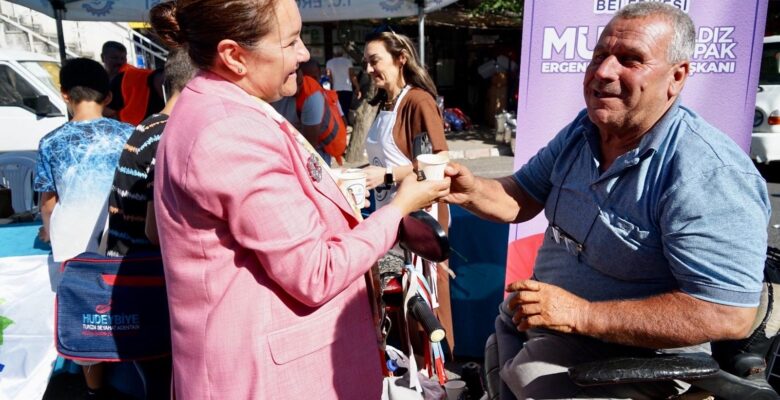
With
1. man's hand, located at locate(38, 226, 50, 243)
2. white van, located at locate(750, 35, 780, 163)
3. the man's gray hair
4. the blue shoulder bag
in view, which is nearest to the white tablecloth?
man's hand, located at locate(38, 226, 50, 243)

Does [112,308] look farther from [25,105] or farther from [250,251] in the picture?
[25,105]

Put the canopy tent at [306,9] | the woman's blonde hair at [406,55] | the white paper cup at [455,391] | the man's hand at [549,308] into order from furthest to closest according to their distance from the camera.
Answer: the canopy tent at [306,9] < the woman's blonde hair at [406,55] < the white paper cup at [455,391] < the man's hand at [549,308]

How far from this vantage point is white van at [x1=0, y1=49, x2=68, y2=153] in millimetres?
8469

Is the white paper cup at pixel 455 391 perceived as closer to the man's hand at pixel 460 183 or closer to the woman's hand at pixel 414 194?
the man's hand at pixel 460 183

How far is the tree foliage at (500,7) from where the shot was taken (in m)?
11.7

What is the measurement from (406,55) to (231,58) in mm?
2006

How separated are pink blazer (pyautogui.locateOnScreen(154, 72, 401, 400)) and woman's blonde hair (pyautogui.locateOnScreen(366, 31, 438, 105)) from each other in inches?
74.3

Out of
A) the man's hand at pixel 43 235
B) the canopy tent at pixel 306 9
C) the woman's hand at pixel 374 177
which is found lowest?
the man's hand at pixel 43 235

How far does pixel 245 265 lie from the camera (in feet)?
4.41

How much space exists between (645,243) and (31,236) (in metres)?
3.28

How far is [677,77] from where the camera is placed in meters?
1.65

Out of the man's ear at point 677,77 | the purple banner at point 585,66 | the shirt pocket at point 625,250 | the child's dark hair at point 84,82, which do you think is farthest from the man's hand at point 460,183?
the child's dark hair at point 84,82

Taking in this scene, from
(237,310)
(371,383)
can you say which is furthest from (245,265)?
(371,383)

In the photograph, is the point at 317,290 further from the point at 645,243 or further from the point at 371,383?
the point at 645,243
